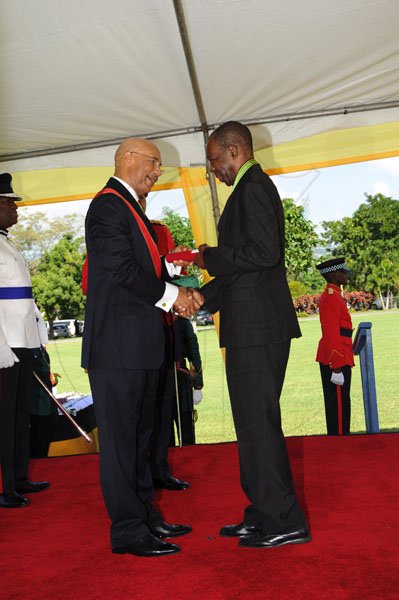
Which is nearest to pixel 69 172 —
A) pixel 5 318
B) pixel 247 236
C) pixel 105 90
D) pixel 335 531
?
pixel 105 90

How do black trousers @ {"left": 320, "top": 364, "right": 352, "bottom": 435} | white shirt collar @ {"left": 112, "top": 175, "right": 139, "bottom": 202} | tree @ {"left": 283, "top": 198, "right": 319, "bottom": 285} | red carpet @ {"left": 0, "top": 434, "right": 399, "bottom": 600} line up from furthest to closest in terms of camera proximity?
tree @ {"left": 283, "top": 198, "right": 319, "bottom": 285}, black trousers @ {"left": 320, "top": 364, "right": 352, "bottom": 435}, white shirt collar @ {"left": 112, "top": 175, "right": 139, "bottom": 202}, red carpet @ {"left": 0, "top": 434, "right": 399, "bottom": 600}

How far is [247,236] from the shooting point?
2707mm

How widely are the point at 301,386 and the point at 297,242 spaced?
353 centimetres

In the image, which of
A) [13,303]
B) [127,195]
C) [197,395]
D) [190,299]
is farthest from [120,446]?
[197,395]

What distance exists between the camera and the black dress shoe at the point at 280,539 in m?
2.70

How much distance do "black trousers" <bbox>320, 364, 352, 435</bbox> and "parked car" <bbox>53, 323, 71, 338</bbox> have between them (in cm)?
1238

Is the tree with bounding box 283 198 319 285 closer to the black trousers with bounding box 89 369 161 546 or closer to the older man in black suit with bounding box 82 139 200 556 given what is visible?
the older man in black suit with bounding box 82 139 200 556

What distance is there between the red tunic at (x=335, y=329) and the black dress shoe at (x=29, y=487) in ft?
8.48

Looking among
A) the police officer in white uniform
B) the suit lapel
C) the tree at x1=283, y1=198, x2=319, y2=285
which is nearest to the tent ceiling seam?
the police officer in white uniform

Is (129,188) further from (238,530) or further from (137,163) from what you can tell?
(238,530)

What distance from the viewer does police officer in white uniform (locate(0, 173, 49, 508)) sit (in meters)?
3.86

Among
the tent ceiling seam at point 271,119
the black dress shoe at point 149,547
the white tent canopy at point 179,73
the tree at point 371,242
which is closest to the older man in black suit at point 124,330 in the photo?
the black dress shoe at point 149,547

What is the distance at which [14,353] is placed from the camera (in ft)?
12.6

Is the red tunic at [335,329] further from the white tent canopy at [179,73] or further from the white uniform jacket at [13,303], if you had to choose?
the white uniform jacket at [13,303]
